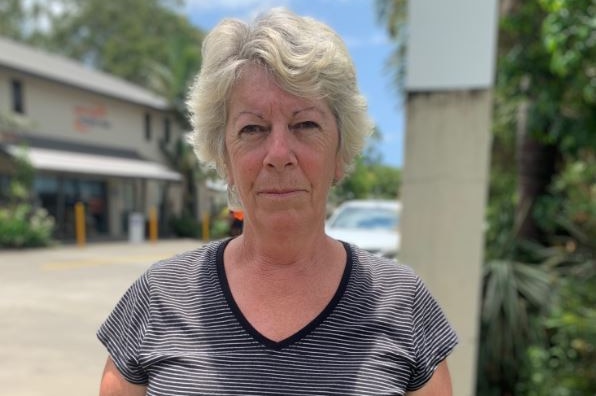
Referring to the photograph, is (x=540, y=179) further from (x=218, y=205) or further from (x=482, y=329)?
(x=218, y=205)

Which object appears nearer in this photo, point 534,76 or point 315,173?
point 315,173

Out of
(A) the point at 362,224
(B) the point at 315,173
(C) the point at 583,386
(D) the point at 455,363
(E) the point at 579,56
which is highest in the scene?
(E) the point at 579,56

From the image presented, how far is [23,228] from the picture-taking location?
13.2 m

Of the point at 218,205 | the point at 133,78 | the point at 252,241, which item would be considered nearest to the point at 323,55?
the point at 252,241

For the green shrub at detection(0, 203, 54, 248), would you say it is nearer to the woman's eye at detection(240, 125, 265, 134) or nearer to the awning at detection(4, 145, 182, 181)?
the awning at detection(4, 145, 182, 181)

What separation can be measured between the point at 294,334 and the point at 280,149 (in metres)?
0.46

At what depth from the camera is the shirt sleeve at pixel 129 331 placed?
4.26 ft

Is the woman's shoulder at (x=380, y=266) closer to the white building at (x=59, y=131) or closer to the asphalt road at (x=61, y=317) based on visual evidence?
the asphalt road at (x=61, y=317)

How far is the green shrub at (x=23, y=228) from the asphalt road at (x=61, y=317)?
4.04 meters

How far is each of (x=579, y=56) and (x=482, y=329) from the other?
266 cm

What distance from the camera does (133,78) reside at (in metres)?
29.1

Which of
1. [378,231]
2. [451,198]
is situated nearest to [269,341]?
[451,198]

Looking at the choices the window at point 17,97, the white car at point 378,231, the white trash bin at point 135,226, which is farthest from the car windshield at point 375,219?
the window at point 17,97

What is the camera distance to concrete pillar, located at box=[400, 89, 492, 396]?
307cm
